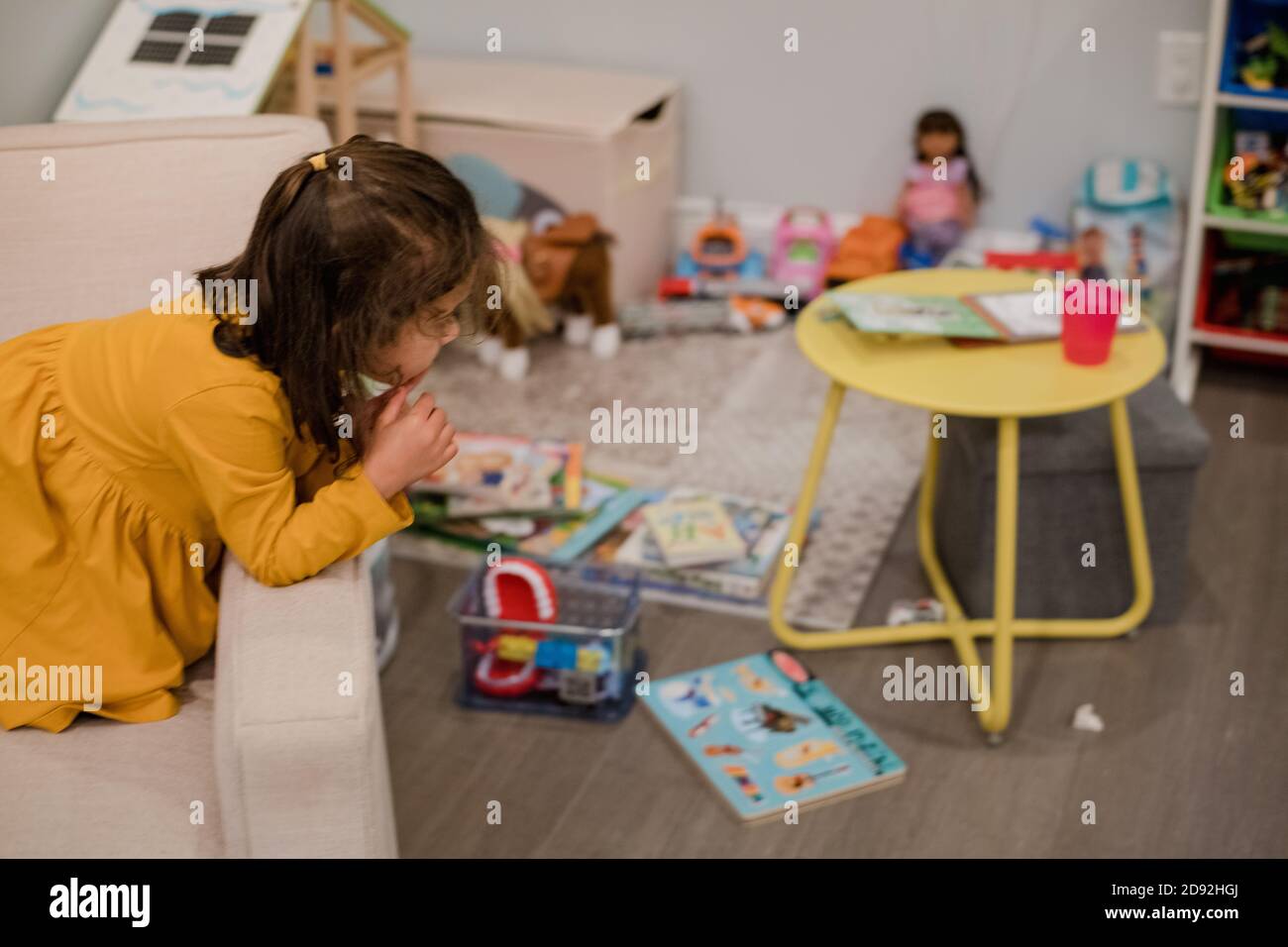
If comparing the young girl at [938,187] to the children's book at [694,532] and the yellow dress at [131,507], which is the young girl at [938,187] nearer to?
the children's book at [694,532]

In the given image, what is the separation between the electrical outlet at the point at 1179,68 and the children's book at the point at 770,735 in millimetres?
1659

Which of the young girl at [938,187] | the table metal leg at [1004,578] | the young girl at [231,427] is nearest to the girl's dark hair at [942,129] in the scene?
the young girl at [938,187]

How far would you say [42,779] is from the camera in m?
1.33

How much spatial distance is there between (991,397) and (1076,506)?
0.36 m

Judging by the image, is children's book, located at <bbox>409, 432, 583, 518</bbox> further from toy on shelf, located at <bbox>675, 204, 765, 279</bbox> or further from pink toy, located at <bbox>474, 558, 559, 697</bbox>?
toy on shelf, located at <bbox>675, 204, 765, 279</bbox>

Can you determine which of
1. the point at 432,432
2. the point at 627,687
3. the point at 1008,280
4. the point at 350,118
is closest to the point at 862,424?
the point at 1008,280

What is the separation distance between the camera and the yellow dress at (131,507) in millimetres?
1325

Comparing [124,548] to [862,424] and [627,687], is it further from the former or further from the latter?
[862,424]

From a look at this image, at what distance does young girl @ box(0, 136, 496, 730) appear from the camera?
4.29 ft

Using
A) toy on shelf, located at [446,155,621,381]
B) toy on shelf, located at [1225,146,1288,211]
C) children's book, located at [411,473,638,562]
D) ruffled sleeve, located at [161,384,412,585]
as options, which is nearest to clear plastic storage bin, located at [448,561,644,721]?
children's book, located at [411,473,638,562]

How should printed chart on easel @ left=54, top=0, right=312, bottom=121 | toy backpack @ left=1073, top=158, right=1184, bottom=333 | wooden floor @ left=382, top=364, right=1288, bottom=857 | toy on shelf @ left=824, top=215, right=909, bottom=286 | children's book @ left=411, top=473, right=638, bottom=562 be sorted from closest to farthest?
1. wooden floor @ left=382, top=364, right=1288, bottom=857
2. printed chart on easel @ left=54, top=0, right=312, bottom=121
3. children's book @ left=411, top=473, right=638, bottom=562
4. toy backpack @ left=1073, top=158, right=1184, bottom=333
5. toy on shelf @ left=824, top=215, right=909, bottom=286

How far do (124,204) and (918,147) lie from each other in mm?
2072

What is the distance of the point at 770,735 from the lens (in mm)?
1979

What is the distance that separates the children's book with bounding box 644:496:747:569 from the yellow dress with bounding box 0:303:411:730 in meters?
0.93
